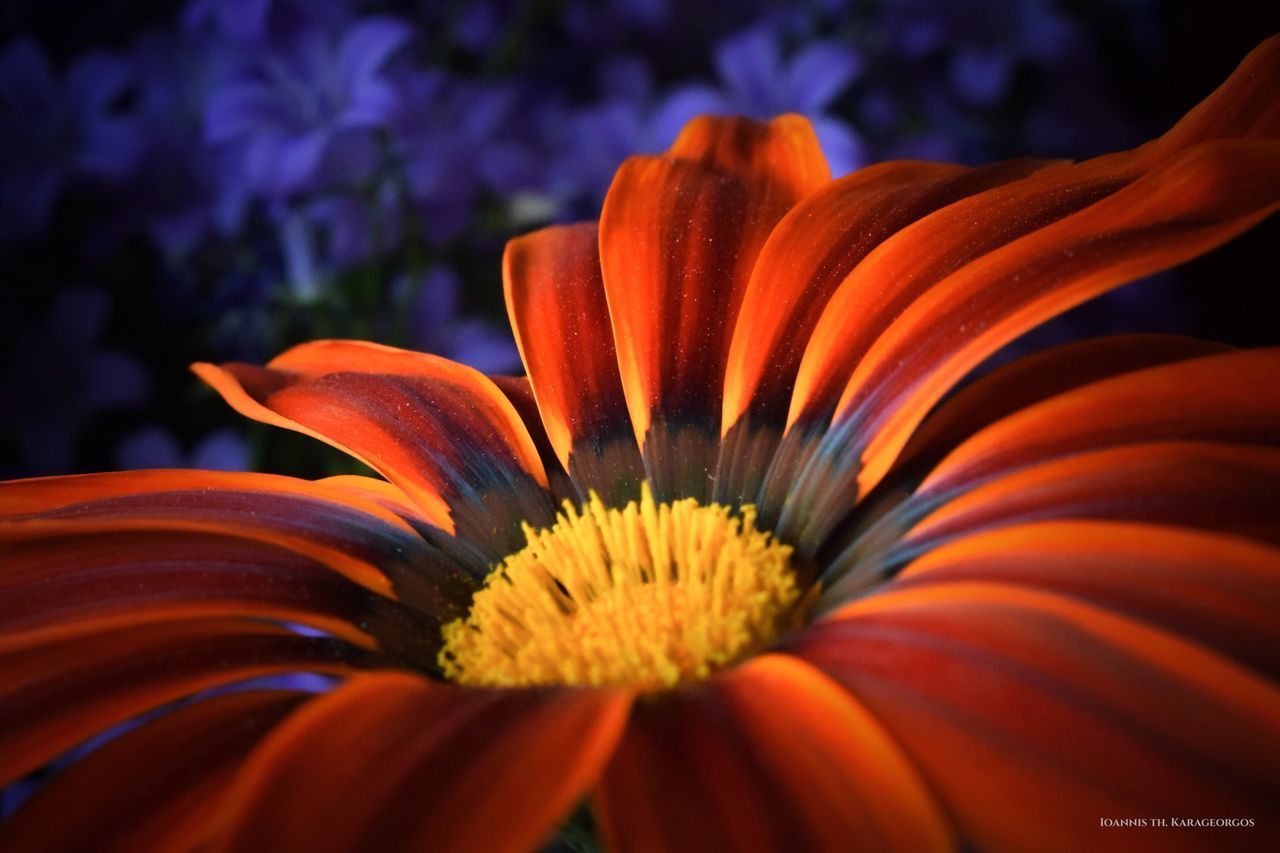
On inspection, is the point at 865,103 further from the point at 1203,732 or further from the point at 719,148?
the point at 1203,732

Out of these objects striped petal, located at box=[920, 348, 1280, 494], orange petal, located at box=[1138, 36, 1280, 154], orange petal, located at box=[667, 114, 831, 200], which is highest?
orange petal, located at box=[667, 114, 831, 200]

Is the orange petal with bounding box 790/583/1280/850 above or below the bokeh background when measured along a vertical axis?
below

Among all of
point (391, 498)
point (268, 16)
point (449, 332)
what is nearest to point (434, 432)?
point (391, 498)

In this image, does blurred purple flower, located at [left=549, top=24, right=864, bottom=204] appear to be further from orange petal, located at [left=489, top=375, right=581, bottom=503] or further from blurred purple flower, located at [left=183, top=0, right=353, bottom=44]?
orange petal, located at [left=489, top=375, right=581, bottom=503]

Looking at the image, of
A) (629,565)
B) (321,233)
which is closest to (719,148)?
(629,565)

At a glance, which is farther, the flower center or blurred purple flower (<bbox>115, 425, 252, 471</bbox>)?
blurred purple flower (<bbox>115, 425, 252, 471</bbox>)

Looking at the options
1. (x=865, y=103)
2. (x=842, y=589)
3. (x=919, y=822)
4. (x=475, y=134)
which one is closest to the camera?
(x=919, y=822)

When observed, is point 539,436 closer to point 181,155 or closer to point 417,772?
point 417,772

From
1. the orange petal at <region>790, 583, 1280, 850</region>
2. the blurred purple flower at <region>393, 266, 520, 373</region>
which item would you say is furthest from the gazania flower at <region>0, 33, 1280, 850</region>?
the blurred purple flower at <region>393, 266, 520, 373</region>
